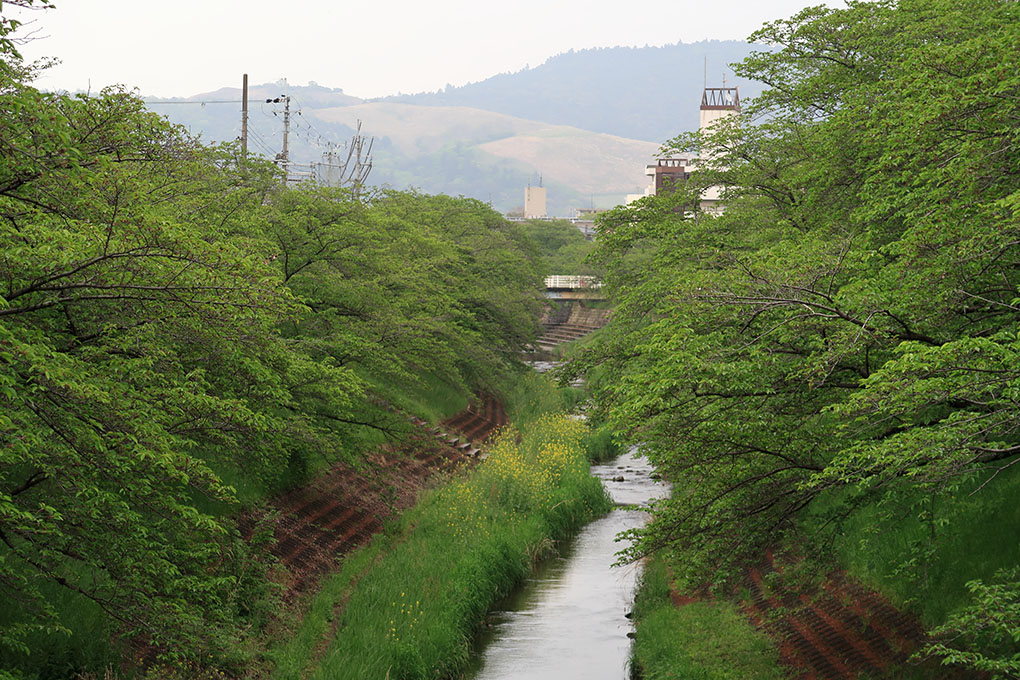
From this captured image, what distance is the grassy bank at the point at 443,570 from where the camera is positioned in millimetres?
17906

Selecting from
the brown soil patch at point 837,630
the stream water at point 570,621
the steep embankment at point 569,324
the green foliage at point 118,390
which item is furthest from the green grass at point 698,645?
the steep embankment at point 569,324

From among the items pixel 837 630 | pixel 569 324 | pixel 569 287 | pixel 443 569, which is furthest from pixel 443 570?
pixel 569 324

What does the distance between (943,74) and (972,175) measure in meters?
3.92

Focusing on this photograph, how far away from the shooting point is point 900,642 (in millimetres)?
15531

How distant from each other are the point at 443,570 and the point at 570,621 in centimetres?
Result: 316

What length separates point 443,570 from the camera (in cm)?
2269

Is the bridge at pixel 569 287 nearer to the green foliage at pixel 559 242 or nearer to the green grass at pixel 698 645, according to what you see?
the green foliage at pixel 559 242

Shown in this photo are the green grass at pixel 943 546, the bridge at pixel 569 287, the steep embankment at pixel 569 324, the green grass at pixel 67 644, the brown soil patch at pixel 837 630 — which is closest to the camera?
the green grass at pixel 67 644

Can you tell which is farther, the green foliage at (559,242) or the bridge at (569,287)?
the green foliage at (559,242)

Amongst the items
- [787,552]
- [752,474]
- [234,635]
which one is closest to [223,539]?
[234,635]

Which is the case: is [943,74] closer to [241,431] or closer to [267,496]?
[241,431]

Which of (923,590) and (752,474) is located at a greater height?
(752,474)

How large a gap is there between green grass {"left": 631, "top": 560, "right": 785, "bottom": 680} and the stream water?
720mm

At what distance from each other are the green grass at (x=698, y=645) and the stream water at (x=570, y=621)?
0.72 metres
